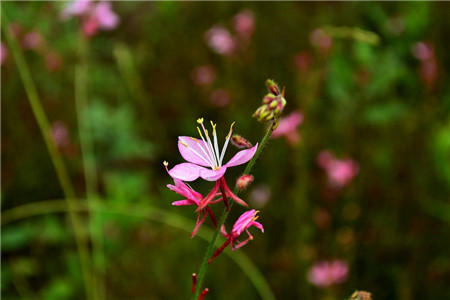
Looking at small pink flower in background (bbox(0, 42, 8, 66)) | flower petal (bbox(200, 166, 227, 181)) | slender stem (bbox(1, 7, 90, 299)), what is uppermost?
small pink flower in background (bbox(0, 42, 8, 66))

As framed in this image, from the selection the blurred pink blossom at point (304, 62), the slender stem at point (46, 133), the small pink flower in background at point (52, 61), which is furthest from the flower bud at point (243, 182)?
the small pink flower in background at point (52, 61)

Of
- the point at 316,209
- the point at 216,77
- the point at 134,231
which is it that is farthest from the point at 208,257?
the point at 216,77

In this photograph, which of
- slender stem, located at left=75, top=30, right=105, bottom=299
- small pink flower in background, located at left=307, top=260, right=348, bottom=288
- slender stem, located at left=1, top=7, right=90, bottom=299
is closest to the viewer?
slender stem, located at left=1, top=7, right=90, bottom=299

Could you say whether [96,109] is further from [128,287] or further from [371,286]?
[371,286]

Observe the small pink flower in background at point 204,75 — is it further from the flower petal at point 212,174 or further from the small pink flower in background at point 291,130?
the flower petal at point 212,174

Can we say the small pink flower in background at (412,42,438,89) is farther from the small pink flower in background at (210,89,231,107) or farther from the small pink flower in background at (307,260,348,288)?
the small pink flower in background at (210,89,231,107)

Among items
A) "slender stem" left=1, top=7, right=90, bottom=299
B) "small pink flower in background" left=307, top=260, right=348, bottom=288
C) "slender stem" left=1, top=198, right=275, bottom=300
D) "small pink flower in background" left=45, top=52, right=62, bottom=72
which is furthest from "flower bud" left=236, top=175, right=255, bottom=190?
"small pink flower in background" left=45, top=52, right=62, bottom=72

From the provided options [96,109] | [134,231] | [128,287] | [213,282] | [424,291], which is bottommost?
[424,291]
